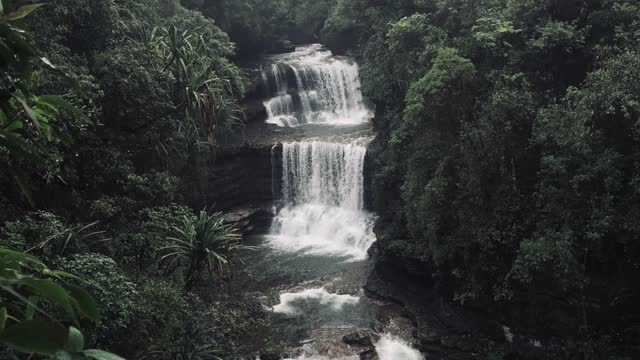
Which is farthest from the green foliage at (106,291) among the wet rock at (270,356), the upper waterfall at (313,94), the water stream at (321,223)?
the upper waterfall at (313,94)

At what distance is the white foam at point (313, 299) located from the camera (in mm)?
15805

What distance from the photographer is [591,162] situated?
436 inches

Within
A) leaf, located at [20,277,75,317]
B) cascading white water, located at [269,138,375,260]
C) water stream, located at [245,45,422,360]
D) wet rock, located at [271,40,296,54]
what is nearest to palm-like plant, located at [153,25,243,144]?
water stream, located at [245,45,422,360]

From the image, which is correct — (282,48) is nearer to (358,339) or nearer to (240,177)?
(240,177)

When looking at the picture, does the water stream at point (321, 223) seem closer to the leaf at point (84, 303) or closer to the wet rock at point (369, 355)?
the wet rock at point (369, 355)

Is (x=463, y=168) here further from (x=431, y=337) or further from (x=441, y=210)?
(x=431, y=337)

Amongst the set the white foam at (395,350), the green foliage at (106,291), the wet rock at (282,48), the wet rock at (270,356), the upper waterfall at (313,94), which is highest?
the wet rock at (282,48)

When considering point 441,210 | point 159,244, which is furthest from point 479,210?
point 159,244

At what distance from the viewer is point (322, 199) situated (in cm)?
2327

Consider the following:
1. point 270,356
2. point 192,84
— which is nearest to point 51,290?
point 270,356

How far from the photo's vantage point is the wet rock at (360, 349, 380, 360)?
43.7ft

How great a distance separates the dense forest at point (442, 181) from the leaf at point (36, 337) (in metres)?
6.69

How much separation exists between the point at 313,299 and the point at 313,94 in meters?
16.0

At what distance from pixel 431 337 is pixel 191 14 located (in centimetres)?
1892
